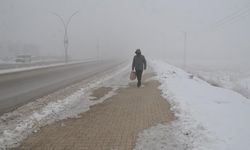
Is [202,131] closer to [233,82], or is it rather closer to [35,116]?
[35,116]

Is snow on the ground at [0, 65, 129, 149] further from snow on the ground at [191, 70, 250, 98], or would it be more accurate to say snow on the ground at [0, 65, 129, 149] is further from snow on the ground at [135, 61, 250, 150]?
snow on the ground at [191, 70, 250, 98]

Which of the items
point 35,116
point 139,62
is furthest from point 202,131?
point 139,62

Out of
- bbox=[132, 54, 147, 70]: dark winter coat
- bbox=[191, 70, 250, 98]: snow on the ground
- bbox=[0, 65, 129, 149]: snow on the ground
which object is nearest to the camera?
bbox=[0, 65, 129, 149]: snow on the ground

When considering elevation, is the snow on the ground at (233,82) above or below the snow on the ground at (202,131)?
below

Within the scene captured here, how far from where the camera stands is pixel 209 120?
19.6 feet

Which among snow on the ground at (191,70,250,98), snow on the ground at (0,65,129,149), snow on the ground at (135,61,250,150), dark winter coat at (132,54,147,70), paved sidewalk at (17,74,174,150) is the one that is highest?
dark winter coat at (132,54,147,70)

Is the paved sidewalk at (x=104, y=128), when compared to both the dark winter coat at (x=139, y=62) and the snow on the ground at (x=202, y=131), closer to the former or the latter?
the snow on the ground at (x=202, y=131)

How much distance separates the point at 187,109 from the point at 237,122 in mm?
1651

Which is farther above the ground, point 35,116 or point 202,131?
point 202,131

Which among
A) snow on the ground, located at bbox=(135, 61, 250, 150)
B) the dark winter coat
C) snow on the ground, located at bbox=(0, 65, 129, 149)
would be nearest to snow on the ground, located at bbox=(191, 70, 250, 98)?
the dark winter coat

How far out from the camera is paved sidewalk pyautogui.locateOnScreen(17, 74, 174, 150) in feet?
16.3

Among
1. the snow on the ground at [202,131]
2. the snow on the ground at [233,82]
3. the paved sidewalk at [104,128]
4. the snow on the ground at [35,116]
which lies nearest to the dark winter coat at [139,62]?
the snow on the ground at [35,116]

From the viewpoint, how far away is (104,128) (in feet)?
19.8

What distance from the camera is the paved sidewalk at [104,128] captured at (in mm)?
4977
